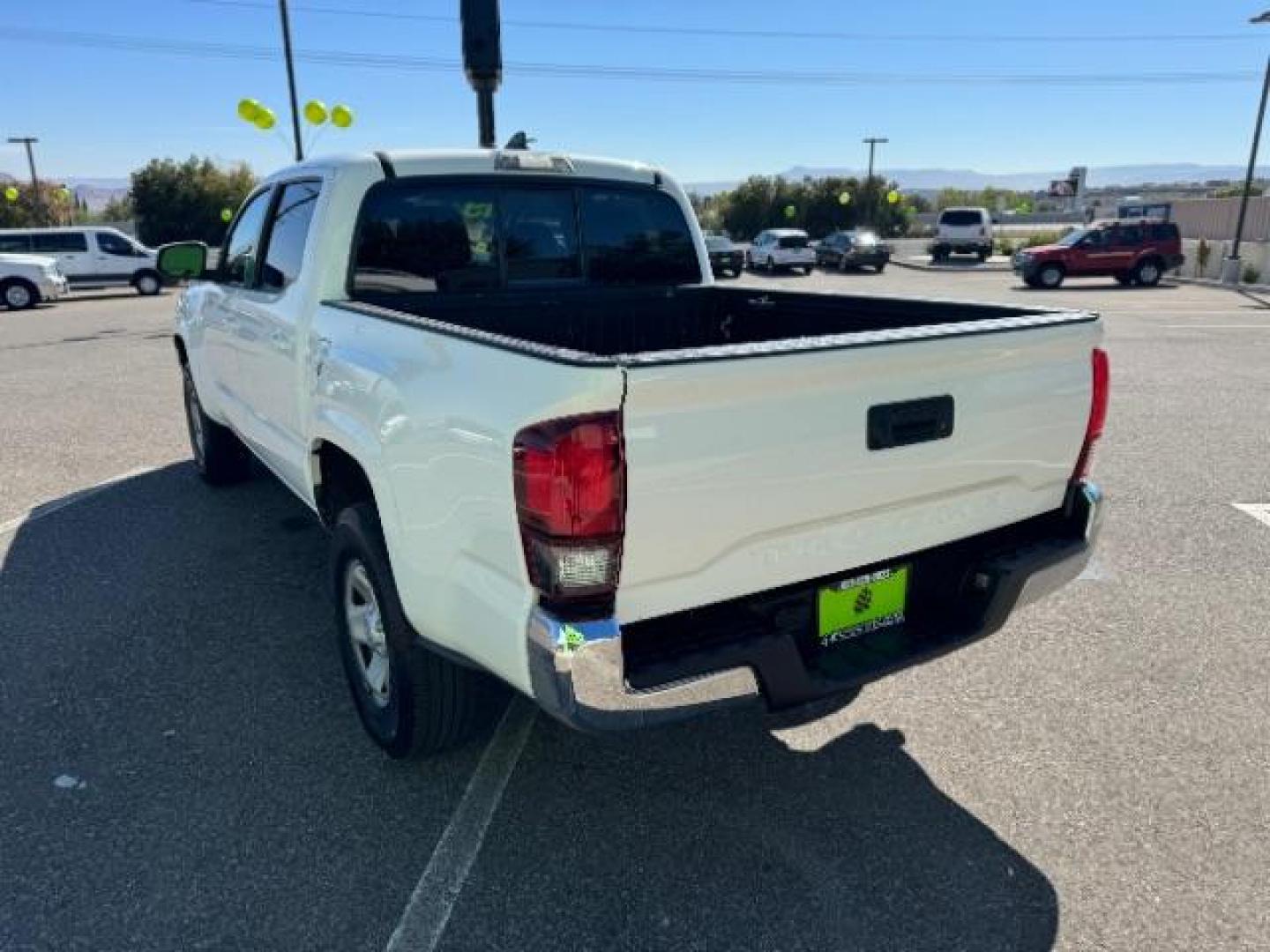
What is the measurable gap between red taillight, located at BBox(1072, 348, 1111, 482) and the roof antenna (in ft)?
19.8

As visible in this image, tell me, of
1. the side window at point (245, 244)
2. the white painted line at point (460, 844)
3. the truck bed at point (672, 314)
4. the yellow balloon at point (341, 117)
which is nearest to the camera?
the white painted line at point (460, 844)

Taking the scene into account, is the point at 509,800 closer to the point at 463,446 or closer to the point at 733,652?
the point at 733,652

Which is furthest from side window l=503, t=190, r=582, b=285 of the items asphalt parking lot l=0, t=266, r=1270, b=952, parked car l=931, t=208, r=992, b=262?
parked car l=931, t=208, r=992, b=262

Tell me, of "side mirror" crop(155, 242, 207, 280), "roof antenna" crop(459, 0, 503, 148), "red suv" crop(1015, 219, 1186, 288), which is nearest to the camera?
"side mirror" crop(155, 242, 207, 280)

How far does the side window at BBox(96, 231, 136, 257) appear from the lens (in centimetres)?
2539

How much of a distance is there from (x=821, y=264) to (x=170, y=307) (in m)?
24.6

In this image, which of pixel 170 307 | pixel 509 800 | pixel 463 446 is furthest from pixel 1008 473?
pixel 170 307

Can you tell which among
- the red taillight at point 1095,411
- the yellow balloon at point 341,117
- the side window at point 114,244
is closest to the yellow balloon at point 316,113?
the yellow balloon at point 341,117

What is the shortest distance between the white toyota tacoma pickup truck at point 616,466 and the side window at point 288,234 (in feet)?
0.08

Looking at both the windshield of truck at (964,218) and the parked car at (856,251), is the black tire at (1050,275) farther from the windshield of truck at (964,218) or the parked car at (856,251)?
the windshield of truck at (964,218)

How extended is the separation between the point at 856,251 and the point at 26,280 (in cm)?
2645

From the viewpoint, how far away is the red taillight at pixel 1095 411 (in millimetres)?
2914

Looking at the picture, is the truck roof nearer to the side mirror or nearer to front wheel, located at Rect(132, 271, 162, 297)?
the side mirror

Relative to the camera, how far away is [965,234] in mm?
37500
